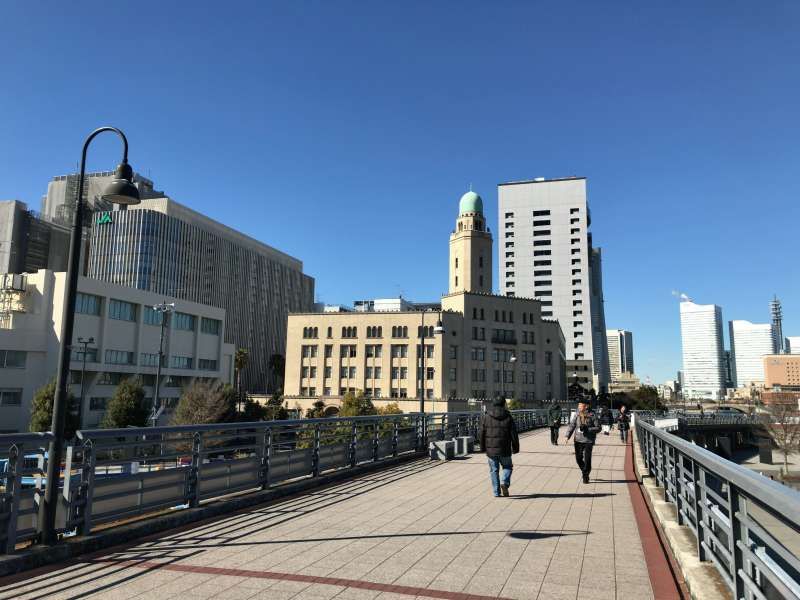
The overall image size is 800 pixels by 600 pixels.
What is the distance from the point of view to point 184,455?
850 centimetres

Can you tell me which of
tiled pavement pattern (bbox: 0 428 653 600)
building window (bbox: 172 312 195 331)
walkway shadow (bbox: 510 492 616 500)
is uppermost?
building window (bbox: 172 312 195 331)

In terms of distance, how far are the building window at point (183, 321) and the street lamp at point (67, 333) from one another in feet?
226

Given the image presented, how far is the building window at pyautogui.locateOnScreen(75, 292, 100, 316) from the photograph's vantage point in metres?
60.1

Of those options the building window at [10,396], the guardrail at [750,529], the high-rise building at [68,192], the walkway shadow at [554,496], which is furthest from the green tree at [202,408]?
the high-rise building at [68,192]

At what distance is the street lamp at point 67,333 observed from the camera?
646 centimetres

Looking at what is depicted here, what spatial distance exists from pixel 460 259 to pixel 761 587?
100 m

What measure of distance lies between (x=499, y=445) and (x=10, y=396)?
56.9 metres

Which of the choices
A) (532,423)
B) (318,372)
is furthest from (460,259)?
(532,423)

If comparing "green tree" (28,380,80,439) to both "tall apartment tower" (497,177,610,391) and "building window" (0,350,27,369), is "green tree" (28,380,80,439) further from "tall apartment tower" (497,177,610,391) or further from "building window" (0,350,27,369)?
"tall apartment tower" (497,177,610,391)

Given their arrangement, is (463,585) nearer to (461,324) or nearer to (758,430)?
(461,324)

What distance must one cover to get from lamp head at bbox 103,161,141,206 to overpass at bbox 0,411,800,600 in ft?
10.3

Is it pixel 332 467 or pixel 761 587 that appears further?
pixel 332 467

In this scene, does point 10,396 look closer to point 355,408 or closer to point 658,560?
point 355,408

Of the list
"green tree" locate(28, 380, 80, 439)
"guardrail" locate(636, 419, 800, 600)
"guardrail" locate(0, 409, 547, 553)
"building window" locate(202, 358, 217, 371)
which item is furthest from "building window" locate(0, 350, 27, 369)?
"guardrail" locate(636, 419, 800, 600)
